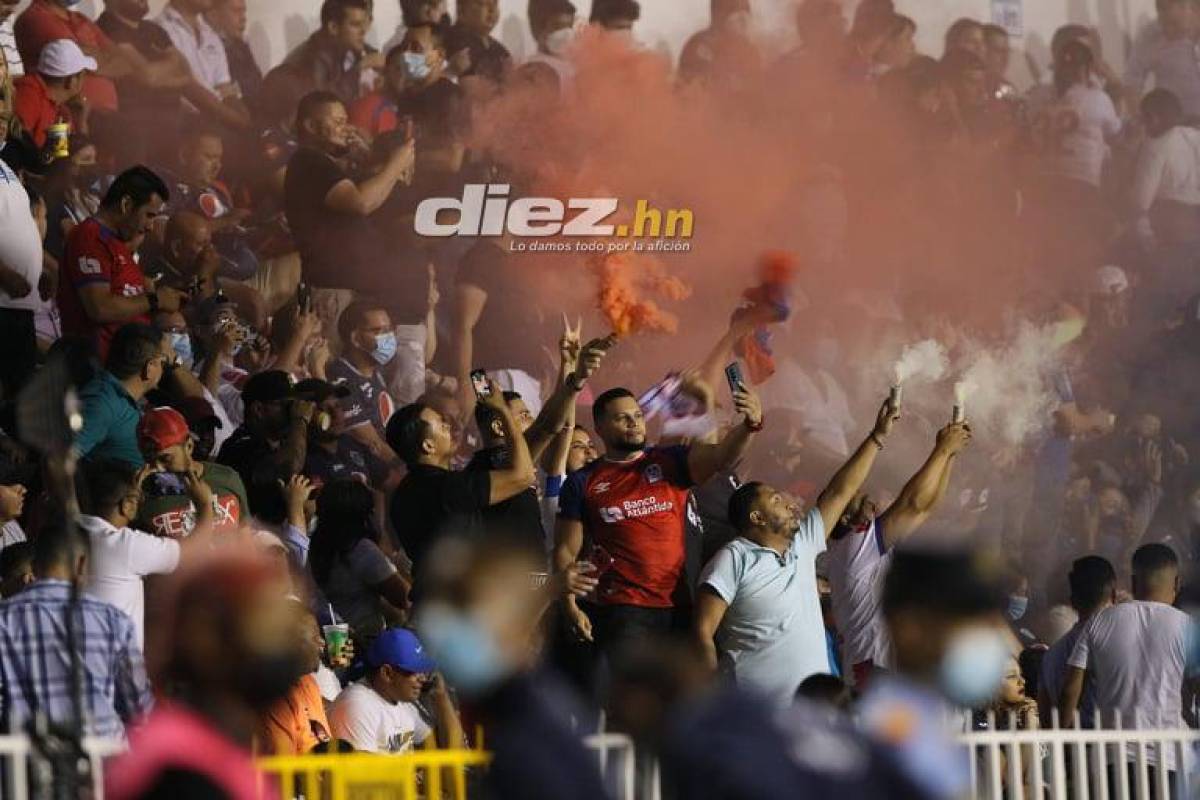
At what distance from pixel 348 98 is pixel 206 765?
888 centimetres

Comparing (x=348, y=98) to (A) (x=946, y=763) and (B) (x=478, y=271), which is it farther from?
(A) (x=946, y=763)

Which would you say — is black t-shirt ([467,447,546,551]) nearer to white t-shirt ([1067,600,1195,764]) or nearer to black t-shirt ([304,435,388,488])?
black t-shirt ([304,435,388,488])

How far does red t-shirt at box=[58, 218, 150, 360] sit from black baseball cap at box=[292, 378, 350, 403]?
2.72ft

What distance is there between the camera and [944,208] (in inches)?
566

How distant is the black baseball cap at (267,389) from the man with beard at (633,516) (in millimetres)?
2171

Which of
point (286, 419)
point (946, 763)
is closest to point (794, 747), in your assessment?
point (946, 763)

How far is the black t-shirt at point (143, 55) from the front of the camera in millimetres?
12109

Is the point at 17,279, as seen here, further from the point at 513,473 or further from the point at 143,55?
the point at 513,473

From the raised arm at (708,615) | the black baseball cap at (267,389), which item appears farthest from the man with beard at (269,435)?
the raised arm at (708,615)

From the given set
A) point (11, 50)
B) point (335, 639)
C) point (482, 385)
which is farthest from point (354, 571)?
point (11, 50)

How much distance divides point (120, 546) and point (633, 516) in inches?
78.4

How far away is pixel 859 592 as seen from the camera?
9680mm

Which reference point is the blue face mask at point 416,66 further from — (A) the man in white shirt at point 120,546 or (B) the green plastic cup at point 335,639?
(A) the man in white shirt at point 120,546

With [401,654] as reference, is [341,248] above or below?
above
